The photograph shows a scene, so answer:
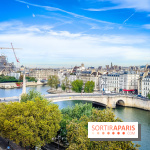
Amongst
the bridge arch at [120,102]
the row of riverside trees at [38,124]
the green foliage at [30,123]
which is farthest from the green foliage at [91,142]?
the bridge arch at [120,102]

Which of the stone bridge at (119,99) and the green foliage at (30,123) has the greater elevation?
the green foliage at (30,123)

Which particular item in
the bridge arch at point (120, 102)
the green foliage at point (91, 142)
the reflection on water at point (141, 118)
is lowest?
the reflection on water at point (141, 118)

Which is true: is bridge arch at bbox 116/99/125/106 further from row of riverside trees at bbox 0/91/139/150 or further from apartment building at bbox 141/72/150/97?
row of riverside trees at bbox 0/91/139/150

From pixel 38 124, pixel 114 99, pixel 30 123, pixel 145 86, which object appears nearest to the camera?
pixel 30 123

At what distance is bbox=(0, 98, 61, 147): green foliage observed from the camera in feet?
62.2

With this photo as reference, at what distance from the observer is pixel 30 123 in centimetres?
1930

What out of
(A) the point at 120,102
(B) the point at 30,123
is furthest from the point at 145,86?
(B) the point at 30,123

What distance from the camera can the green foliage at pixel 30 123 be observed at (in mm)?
18969

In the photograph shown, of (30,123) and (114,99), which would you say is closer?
(30,123)

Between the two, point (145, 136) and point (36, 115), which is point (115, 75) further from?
point (36, 115)

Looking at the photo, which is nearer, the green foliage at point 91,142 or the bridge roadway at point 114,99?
the green foliage at point 91,142

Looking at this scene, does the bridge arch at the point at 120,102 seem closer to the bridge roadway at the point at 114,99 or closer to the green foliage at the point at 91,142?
the bridge roadway at the point at 114,99

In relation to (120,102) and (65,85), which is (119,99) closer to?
(120,102)

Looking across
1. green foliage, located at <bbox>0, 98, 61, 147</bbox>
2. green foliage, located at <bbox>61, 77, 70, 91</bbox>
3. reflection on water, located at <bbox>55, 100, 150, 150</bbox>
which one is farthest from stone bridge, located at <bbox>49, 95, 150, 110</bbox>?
green foliage, located at <bbox>61, 77, 70, 91</bbox>
